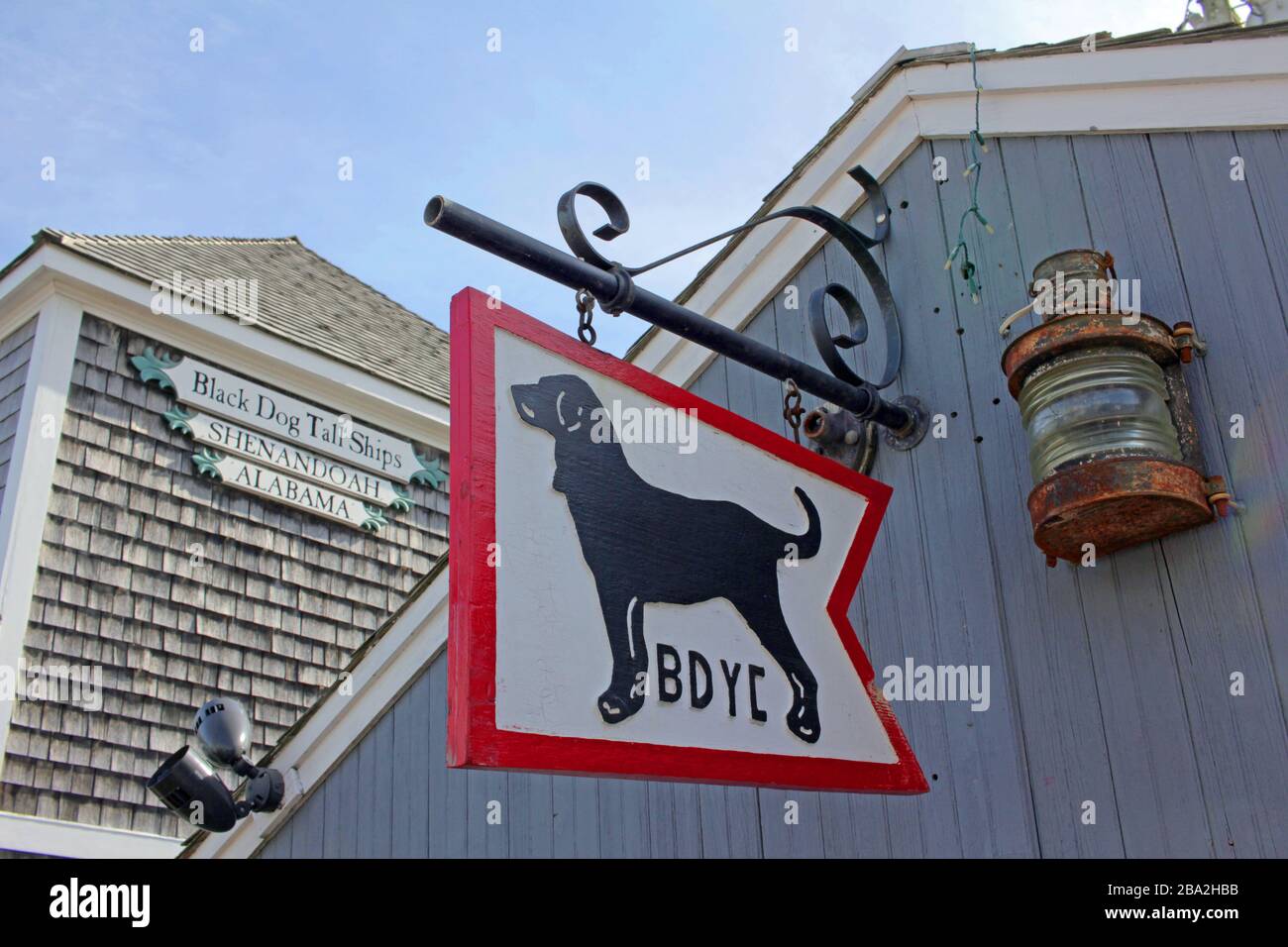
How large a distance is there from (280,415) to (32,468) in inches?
65.5

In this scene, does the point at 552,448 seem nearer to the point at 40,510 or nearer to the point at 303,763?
the point at 303,763

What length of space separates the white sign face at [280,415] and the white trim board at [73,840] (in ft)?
8.23

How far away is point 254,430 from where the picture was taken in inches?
302

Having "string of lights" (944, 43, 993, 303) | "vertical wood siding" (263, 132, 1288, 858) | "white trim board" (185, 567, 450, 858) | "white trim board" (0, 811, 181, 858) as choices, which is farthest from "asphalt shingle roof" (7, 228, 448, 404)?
"string of lights" (944, 43, 993, 303)

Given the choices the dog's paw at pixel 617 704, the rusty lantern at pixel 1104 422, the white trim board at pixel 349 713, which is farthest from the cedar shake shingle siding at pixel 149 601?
the rusty lantern at pixel 1104 422

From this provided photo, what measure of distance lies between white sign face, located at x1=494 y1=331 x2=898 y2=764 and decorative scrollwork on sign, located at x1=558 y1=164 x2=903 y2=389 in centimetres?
33

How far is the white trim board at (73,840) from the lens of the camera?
6.00 meters

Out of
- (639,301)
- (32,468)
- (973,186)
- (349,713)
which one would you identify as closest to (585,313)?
(639,301)

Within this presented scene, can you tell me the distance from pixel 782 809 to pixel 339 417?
18.4 feet

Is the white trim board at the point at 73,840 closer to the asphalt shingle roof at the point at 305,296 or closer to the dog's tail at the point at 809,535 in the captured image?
the asphalt shingle roof at the point at 305,296

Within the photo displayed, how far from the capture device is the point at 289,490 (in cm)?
775

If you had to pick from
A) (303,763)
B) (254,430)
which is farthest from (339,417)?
(303,763)

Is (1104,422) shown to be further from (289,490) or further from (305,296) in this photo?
(305,296)
